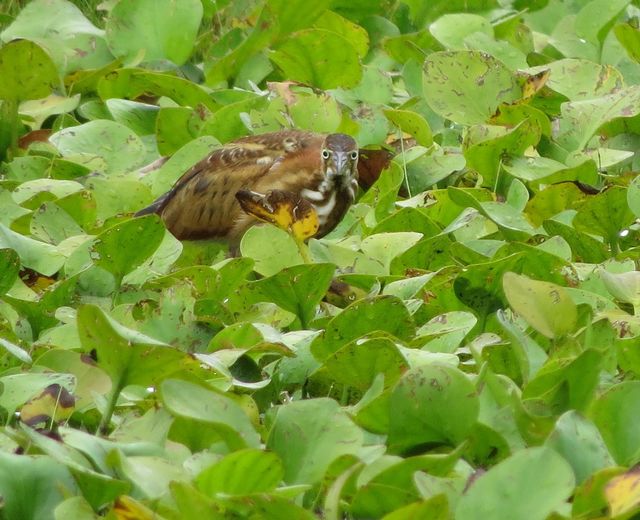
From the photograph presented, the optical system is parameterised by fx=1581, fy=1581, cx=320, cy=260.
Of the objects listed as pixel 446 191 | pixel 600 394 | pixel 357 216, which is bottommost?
pixel 357 216

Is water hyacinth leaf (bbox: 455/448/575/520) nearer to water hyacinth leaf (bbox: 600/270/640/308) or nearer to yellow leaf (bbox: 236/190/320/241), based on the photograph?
water hyacinth leaf (bbox: 600/270/640/308)

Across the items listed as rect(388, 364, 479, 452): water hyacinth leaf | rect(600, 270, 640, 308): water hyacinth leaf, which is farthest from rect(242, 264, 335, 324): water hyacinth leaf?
rect(388, 364, 479, 452): water hyacinth leaf

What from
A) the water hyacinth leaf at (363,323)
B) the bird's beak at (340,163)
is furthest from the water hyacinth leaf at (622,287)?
the bird's beak at (340,163)

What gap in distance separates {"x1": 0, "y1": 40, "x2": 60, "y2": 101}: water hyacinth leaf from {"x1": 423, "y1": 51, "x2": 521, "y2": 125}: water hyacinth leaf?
3.75ft

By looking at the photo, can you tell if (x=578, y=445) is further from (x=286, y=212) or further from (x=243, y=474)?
(x=286, y=212)

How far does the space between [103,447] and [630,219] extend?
72.6 inches

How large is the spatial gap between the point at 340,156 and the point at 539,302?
1.81 meters

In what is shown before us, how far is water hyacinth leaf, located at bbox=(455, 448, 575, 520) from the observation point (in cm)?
226

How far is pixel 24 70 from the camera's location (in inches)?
185

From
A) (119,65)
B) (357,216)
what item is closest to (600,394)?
(357,216)

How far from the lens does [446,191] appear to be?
407cm

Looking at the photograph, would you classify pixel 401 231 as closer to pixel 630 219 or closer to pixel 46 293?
pixel 630 219

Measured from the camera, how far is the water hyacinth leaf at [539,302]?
2949mm

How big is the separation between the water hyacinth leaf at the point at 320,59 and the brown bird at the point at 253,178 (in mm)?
235
